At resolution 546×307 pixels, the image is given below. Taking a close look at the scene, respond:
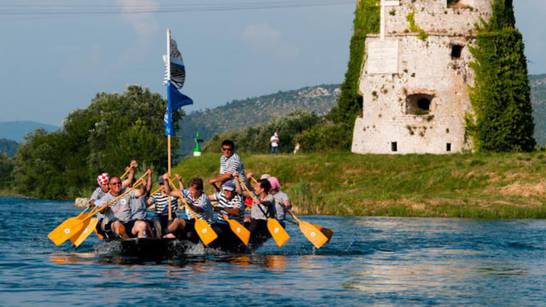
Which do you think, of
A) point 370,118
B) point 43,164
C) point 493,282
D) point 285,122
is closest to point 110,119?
point 43,164

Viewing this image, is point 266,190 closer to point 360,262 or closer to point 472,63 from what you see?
point 360,262

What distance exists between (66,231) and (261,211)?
444cm

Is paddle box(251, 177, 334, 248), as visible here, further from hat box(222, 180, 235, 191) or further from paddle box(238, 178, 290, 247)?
hat box(222, 180, 235, 191)

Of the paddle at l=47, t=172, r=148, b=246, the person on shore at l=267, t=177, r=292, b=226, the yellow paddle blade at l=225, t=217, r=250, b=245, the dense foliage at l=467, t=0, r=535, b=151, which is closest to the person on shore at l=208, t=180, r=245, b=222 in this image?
the yellow paddle blade at l=225, t=217, r=250, b=245

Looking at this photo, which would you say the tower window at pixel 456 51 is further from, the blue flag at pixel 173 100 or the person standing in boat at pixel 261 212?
the person standing in boat at pixel 261 212

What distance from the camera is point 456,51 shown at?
200 ft

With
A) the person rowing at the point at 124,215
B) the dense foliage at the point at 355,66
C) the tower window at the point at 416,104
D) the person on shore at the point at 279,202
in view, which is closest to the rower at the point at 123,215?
the person rowing at the point at 124,215

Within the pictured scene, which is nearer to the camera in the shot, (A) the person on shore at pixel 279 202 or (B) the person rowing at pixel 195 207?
(B) the person rowing at pixel 195 207

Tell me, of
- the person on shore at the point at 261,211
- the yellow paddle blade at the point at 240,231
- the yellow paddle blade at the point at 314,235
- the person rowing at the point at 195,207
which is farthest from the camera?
the yellow paddle blade at the point at 314,235

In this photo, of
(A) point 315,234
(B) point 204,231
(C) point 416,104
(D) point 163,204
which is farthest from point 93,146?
(B) point 204,231

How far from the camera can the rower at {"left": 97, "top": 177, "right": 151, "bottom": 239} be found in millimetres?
26625

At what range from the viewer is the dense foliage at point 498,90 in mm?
60062

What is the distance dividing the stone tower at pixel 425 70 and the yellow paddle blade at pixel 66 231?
34.6 meters

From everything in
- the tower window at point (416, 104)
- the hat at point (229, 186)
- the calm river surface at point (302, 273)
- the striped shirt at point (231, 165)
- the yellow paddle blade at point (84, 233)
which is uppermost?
the tower window at point (416, 104)
